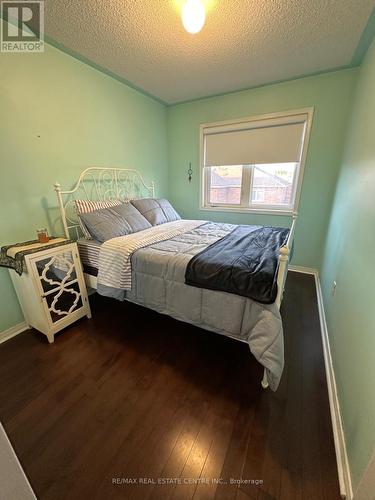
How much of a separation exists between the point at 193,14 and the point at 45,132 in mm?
1587

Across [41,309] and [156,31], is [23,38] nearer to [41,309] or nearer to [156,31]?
[156,31]

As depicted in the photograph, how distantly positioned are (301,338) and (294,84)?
9.80 ft

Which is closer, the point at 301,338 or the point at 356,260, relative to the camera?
the point at 356,260

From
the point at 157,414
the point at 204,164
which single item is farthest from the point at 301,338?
the point at 204,164

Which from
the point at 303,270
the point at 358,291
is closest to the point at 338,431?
the point at 358,291

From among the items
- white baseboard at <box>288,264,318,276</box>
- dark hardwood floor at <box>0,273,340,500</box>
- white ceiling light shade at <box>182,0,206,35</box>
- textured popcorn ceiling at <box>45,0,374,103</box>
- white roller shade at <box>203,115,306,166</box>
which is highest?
textured popcorn ceiling at <box>45,0,374,103</box>

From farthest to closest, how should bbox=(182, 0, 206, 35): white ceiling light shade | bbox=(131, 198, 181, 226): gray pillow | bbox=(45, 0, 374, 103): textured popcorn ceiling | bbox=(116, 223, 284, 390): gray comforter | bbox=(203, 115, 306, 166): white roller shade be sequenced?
bbox=(203, 115, 306, 166): white roller shade
bbox=(131, 198, 181, 226): gray pillow
bbox=(45, 0, 374, 103): textured popcorn ceiling
bbox=(182, 0, 206, 35): white ceiling light shade
bbox=(116, 223, 284, 390): gray comforter

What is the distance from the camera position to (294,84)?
254 centimetres

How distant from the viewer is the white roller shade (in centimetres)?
273

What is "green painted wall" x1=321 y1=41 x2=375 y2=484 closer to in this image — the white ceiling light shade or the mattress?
the white ceiling light shade

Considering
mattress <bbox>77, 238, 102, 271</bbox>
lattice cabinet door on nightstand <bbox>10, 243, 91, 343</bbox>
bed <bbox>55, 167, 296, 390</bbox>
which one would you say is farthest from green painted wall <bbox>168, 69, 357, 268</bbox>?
lattice cabinet door on nightstand <bbox>10, 243, 91, 343</bbox>

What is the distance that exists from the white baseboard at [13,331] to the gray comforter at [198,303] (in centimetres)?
84

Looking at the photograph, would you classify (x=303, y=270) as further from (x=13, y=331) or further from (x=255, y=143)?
(x=13, y=331)

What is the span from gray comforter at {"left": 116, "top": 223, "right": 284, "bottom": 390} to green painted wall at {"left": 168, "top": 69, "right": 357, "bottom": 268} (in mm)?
1742
